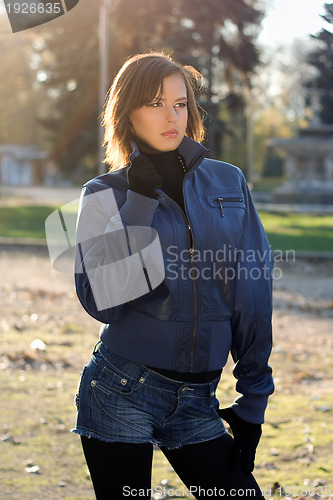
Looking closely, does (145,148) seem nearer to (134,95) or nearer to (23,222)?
(134,95)

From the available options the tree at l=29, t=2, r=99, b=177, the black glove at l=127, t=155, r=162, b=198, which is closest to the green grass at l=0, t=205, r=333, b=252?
the tree at l=29, t=2, r=99, b=177

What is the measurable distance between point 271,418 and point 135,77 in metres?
3.97

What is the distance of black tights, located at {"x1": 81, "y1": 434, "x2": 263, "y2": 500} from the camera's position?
237cm

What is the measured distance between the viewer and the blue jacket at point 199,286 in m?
2.40

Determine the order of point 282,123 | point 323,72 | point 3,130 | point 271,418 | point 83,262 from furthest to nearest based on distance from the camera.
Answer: point 3,130
point 282,123
point 271,418
point 323,72
point 83,262

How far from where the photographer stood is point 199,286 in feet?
7.93

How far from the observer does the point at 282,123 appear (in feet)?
256

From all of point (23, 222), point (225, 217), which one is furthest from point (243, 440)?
point (23, 222)

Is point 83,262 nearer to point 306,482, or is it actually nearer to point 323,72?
point 323,72

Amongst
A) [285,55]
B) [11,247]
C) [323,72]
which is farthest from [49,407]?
[285,55]

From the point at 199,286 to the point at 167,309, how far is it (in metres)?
0.13

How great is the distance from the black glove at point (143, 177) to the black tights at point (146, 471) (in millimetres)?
805

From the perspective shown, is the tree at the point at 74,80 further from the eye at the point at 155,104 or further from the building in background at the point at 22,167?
the building in background at the point at 22,167

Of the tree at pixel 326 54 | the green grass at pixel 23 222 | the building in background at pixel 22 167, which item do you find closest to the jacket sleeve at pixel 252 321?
the tree at pixel 326 54
